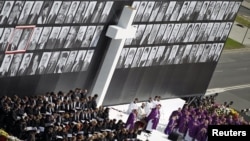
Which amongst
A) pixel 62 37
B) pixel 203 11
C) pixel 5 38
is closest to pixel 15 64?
pixel 5 38

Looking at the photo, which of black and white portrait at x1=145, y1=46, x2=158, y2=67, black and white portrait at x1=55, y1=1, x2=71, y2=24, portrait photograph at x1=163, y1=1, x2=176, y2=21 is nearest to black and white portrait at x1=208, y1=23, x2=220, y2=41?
portrait photograph at x1=163, y1=1, x2=176, y2=21

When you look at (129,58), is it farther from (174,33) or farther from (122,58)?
(174,33)

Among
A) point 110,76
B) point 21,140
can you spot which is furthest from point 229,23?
point 21,140

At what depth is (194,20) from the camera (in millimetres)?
45250

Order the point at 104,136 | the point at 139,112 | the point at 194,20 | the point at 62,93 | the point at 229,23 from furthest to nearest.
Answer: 1. the point at 229,23
2. the point at 194,20
3. the point at 139,112
4. the point at 62,93
5. the point at 104,136

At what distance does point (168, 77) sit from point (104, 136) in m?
12.8

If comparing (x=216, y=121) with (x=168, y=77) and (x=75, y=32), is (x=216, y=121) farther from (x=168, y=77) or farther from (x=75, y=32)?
(x=75, y=32)

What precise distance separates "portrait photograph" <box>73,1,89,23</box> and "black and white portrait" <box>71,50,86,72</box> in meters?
1.99

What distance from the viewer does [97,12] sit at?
124 feet

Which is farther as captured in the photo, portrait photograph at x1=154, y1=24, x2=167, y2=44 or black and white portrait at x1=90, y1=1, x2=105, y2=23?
portrait photograph at x1=154, y1=24, x2=167, y2=44

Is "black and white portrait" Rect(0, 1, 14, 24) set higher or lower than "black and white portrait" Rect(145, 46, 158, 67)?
lower

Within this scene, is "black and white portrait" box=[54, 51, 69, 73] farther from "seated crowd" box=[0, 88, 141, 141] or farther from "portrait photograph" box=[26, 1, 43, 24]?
"portrait photograph" box=[26, 1, 43, 24]

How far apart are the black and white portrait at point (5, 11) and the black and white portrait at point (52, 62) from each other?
4.15 m

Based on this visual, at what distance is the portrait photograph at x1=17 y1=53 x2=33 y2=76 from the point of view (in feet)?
115
